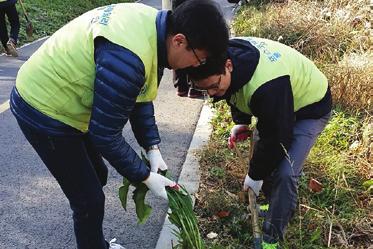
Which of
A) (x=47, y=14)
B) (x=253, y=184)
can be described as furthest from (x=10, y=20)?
(x=253, y=184)

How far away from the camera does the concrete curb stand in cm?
287

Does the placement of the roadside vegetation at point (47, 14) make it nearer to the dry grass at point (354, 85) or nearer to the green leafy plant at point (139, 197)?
the dry grass at point (354, 85)

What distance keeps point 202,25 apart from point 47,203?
2.21 metres

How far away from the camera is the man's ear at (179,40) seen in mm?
1721

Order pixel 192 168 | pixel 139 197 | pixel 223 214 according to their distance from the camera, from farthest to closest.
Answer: pixel 192 168 → pixel 223 214 → pixel 139 197

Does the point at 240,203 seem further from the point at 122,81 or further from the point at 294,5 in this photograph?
the point at 294,5

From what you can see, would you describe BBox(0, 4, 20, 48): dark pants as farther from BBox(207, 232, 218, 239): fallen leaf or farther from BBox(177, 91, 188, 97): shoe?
BBox(207, 232, 218, 239): fallen leaf

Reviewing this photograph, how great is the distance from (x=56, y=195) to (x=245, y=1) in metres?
9.42

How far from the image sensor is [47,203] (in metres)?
3.32

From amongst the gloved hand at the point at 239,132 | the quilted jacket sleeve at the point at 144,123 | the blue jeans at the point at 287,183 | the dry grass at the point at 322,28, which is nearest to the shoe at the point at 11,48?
the dry grass at the point at 322,28

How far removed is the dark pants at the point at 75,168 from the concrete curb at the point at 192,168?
0.70m

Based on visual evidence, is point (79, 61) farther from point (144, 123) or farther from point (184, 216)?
point (184, 216)

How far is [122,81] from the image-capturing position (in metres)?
1.69

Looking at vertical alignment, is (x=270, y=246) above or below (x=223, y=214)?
above
